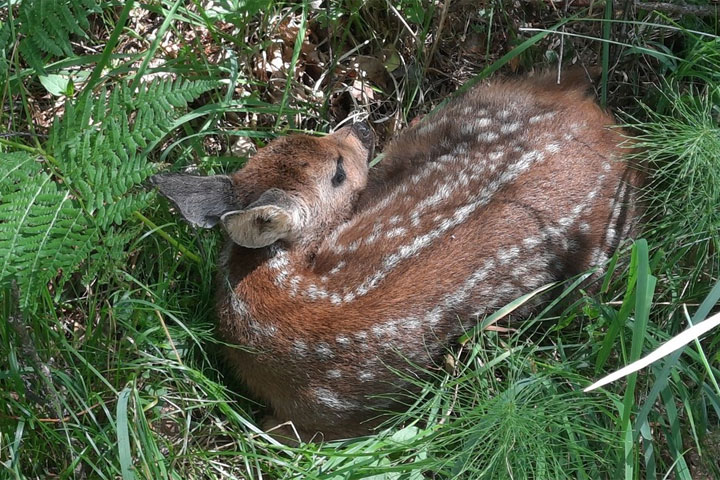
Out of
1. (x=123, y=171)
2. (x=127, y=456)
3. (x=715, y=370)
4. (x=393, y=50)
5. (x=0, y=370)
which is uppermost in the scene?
(x=123, y=171)

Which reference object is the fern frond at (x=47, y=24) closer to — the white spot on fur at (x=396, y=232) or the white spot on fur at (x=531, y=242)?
the white spot on fur at (x=396, y=232)

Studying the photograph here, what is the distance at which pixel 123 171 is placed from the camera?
3.36 meters

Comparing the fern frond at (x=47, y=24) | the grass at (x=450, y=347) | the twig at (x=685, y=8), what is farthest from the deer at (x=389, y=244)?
the fern frond at (x=47, y=24)

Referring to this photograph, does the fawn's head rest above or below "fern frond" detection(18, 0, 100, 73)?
below

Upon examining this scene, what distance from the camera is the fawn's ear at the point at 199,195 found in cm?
382

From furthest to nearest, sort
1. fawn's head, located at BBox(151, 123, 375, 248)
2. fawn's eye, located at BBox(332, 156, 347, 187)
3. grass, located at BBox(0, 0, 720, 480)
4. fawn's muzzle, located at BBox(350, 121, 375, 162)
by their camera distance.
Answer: fawn's muzzle, located at BBox(350, 121, 375, 162) → fawn's eye, located at BBox(332, 156, 347, 187) → fawn's head, located at BBox(151, 123, 375, 248) → grass, located at BBox(0, 0, 720, 480)

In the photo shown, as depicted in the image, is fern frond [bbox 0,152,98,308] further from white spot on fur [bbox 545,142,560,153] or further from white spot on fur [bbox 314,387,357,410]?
white spot on fur [bbox 545,142,560,153]

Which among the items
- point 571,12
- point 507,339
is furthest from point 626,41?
point 507,339

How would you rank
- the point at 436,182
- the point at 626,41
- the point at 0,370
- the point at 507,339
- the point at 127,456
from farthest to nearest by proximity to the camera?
the point at 626,41
the point at 436,182
the point at 507,339
the point at 0,370
the point at 127,456

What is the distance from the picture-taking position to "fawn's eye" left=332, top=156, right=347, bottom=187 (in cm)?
442

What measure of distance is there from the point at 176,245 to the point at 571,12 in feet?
8.74

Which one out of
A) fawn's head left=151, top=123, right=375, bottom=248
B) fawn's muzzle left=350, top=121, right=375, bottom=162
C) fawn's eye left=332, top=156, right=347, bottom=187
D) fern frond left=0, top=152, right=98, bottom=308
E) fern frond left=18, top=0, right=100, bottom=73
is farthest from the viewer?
fawn's muzzle left=350, top=121, right=375, bottom=162

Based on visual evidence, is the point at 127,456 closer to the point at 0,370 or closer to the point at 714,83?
the point at 0,370

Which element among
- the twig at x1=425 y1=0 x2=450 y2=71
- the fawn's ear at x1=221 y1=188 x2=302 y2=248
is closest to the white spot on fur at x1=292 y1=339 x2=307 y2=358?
the fawn's ear at x1=221 y1=188 x2=302 y2=248
